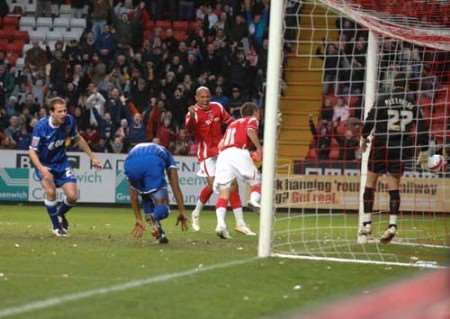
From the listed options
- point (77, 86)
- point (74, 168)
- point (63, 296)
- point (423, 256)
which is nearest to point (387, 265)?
point (423, 256)

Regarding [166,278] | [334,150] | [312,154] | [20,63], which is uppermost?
[20,63]

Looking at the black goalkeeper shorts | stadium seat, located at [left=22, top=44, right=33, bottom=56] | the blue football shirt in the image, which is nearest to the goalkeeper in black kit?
the black goalkeeper shorts

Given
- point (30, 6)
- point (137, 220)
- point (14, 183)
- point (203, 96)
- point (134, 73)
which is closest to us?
point (137, 220)

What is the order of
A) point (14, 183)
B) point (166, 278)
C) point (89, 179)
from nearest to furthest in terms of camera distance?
point (166, 278) < point (89, 179) < point (14, 183)

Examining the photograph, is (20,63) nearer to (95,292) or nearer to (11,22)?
(11,22)

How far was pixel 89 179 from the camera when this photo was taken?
68.5 feet

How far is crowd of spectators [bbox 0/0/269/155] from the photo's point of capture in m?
22.5

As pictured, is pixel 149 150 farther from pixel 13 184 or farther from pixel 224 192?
pixel 13 184

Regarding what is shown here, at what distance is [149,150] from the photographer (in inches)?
428

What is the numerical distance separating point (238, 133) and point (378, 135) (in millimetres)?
2107

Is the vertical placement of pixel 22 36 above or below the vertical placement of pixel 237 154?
above

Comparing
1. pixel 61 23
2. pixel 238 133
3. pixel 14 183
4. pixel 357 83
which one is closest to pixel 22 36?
pixel 61 23

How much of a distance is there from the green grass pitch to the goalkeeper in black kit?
1496mm

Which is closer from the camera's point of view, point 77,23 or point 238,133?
point 238,133
